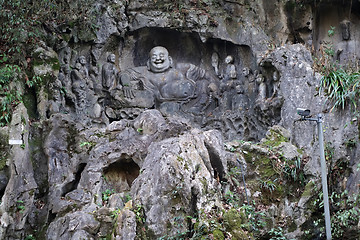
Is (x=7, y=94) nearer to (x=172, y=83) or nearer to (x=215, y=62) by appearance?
(x=172, y=83)

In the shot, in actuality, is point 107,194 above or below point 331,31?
below

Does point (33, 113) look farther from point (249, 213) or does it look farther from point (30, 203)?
point (249, 213)

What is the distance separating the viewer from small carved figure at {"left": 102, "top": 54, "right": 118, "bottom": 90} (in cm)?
1404

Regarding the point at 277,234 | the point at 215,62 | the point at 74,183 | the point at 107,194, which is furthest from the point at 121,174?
the point at 215,62

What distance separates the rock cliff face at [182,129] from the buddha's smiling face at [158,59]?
3 centimetres

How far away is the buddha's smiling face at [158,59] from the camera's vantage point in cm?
1456

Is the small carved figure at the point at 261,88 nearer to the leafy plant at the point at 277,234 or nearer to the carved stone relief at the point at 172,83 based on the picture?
the carved stone relief at the point at 172,83

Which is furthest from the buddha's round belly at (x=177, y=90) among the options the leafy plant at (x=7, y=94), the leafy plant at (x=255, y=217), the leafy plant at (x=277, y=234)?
the leafy plant at (x=277, y=234)

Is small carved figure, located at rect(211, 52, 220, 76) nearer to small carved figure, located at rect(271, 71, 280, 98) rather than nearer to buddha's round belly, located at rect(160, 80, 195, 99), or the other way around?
buddha's round belly, located at rect(160, 80, 195, 99)

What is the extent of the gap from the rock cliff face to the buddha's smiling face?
A: 28 mm

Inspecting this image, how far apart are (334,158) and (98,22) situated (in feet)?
23.6

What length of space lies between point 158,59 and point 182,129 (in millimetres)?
5170

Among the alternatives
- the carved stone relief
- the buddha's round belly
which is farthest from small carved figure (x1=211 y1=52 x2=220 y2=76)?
the buddha's round belly

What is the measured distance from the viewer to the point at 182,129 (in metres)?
9.77
